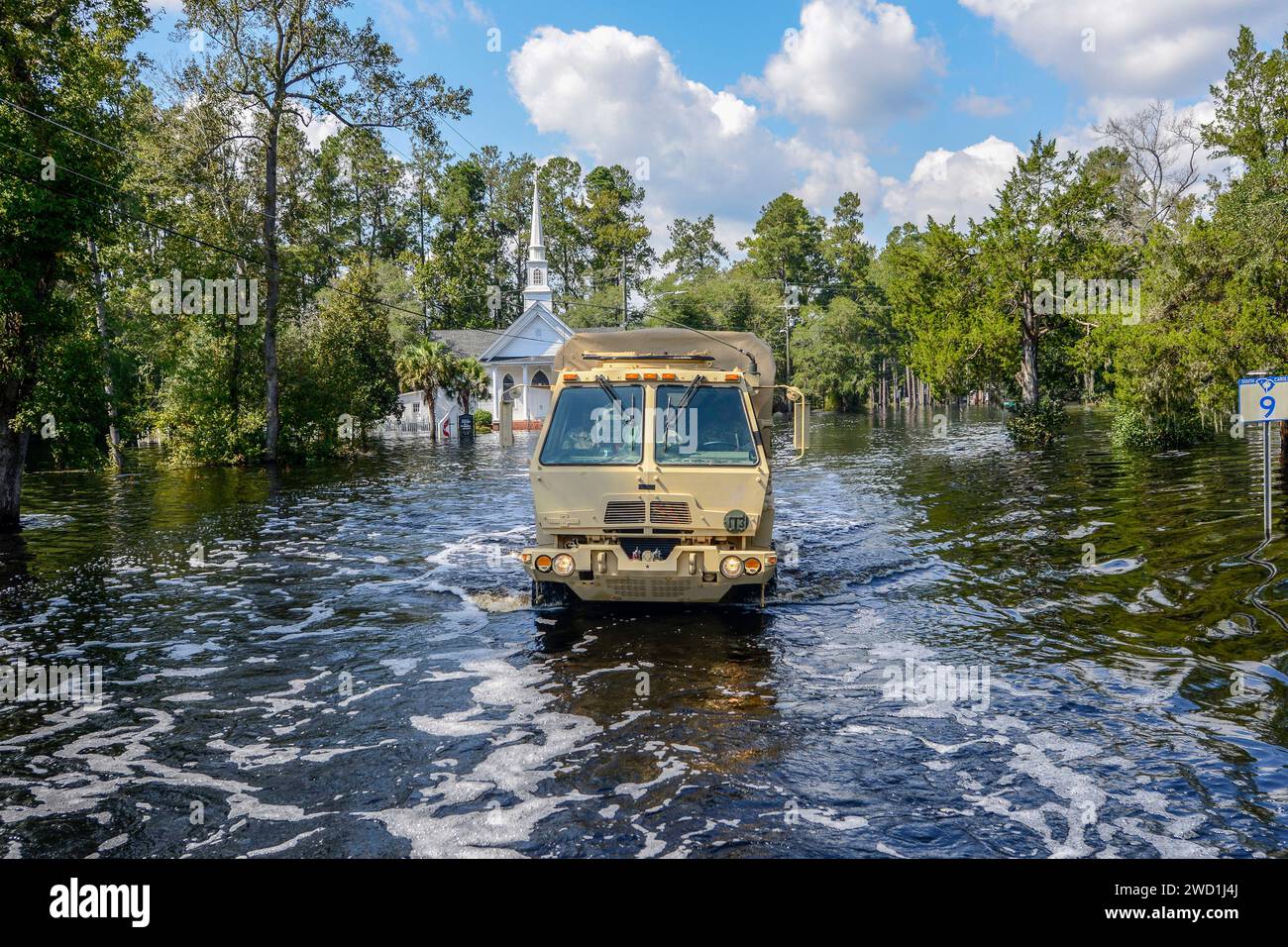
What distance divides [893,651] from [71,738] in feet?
24.8

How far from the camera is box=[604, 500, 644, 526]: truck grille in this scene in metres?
9.23

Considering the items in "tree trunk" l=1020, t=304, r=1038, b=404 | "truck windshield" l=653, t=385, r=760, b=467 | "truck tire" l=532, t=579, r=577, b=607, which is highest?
"tree trunk" l=1020, t=304, r=1038, b=404

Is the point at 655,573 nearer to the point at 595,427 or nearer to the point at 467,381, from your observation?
the point at 595,427

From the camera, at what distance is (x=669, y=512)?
9.26 meters

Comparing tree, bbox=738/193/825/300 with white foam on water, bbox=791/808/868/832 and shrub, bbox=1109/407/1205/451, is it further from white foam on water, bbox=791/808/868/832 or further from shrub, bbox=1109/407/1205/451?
white foam on water, bbox=791/808/868/832

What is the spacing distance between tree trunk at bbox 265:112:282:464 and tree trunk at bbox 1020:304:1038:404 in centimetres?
3024

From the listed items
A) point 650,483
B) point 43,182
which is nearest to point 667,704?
point 650,483

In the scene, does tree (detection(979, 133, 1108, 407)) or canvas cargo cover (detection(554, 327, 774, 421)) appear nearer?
canvas cargo cover (detection(554, 327, 774, 421))

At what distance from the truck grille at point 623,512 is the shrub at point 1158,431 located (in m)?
26.6

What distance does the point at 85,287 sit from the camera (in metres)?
20.0

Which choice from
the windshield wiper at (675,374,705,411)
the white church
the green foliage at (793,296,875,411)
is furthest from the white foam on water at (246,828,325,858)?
the green foliage at (793,296,875,411)

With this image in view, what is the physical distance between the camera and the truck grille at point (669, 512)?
9219 mm

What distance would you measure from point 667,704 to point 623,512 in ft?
7.48

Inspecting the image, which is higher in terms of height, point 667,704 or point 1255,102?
point 1255,102
